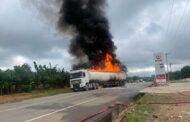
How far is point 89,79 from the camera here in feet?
189

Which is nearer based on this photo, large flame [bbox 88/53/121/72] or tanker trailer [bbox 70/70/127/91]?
tanker trailer [bbox 70/70/127/91]

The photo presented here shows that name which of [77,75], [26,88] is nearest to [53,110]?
[77,75]

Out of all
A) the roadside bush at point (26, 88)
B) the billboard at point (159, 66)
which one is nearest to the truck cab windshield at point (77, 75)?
the roadside bush at point (26, 88)

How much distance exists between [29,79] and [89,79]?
45.3ft

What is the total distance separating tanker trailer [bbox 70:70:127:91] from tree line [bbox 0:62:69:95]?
10.1 metres

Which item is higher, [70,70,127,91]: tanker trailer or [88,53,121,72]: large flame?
[88,53,121,72]: large flame

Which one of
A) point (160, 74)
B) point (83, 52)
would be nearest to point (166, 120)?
point (160, 74)

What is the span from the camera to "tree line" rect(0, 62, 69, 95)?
62938 mm

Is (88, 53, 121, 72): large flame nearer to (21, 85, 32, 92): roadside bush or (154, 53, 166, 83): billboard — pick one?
(21, 85, 32, 92): roadside bush

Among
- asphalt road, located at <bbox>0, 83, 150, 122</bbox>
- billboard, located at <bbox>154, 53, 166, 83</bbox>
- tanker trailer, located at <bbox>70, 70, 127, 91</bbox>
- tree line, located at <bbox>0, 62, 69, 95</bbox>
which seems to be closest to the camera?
asphalt road, located at <bbox>0, 83, 150, 122</bbox>

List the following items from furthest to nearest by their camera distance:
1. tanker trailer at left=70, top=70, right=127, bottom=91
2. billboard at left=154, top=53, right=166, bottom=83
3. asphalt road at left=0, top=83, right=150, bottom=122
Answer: tanker trailer at left=70, top=70, right=127, bottom=91
billboard at left=154, top=53, right=166, bottom=83
asphalt road at left=0, top=83, right=150, bottom=122

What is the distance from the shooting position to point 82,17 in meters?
55.9

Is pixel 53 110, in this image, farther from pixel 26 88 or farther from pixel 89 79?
pixel 26 88

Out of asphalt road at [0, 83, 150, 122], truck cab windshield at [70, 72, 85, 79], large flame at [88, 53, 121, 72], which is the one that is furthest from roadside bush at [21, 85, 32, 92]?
asphalt road at [0, 83, 150, 122]
